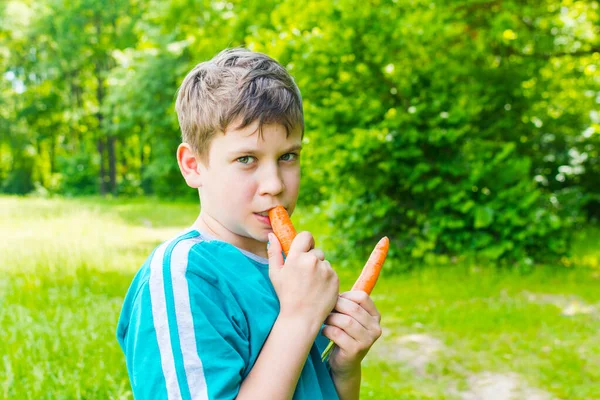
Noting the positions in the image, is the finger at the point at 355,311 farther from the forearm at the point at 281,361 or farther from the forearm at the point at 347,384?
the forearm at the point at 347,384

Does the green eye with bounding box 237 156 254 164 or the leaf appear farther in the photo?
the leaf

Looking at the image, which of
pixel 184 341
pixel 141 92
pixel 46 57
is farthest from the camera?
pixel 46 57

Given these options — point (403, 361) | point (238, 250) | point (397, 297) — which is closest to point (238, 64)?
point (238, 250)

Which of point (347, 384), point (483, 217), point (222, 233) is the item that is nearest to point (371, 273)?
point (347, 384)

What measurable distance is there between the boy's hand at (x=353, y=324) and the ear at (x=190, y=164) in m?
0.49

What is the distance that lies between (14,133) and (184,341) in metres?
37.7

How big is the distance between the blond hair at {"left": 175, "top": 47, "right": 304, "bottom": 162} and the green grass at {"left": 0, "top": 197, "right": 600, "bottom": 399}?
6.79 ft

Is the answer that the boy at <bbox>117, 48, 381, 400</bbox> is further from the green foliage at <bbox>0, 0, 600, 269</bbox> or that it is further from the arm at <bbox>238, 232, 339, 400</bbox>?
the green foliage at <bbox>0, 0, 600, 269</bbox>

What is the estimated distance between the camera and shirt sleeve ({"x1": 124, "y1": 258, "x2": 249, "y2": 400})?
1236 millimetres

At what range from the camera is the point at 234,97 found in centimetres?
149

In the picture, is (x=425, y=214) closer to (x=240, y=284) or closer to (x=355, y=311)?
(x=355, y=311)

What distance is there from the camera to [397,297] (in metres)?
6.70

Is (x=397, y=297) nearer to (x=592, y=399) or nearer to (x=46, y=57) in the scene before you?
(x=592, y=399)

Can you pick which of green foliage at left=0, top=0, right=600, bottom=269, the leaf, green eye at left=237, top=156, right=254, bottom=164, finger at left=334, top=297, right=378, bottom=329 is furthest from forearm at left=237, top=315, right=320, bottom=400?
the leaf
